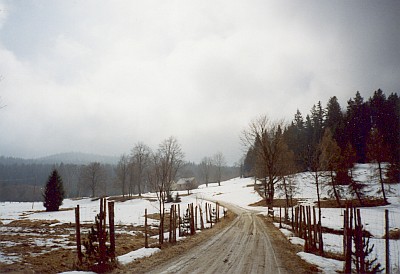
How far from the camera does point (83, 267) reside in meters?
10.7

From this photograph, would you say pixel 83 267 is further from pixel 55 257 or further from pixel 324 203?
pixel 324 203

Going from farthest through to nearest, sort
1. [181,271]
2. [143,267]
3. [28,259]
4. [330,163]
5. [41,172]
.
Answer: [41,172] → [330,163] → [28,259] → [143,267] → [181,271]

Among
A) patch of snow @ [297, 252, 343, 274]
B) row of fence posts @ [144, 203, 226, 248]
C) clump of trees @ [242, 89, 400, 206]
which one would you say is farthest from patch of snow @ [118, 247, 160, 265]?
clump of trees @ [242, 89, 400, 206]

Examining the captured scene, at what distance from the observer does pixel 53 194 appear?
172 feet

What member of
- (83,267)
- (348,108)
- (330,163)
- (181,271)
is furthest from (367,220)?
(348,108)

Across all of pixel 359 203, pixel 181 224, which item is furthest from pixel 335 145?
pixel 181 224

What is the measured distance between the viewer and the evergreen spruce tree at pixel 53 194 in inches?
2040

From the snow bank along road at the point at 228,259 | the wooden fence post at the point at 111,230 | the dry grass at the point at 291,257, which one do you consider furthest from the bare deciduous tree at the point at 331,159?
the wooden fence post at the point at 111,230

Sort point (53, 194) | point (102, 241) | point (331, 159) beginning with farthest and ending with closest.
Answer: point (53, 194)
point (331, 159)
point (102, 241)

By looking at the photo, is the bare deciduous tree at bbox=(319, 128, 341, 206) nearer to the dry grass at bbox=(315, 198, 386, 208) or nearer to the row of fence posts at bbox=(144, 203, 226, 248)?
the dry grass at bbox=(315, 198, 386, 208)

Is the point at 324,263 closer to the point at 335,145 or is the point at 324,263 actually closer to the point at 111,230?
the point at 111,230

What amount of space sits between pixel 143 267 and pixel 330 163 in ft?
Answer: 123

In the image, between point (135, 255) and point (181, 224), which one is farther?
point (181, 224)

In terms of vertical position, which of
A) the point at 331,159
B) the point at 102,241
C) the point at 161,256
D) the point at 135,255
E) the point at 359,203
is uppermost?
the point at 331,159
